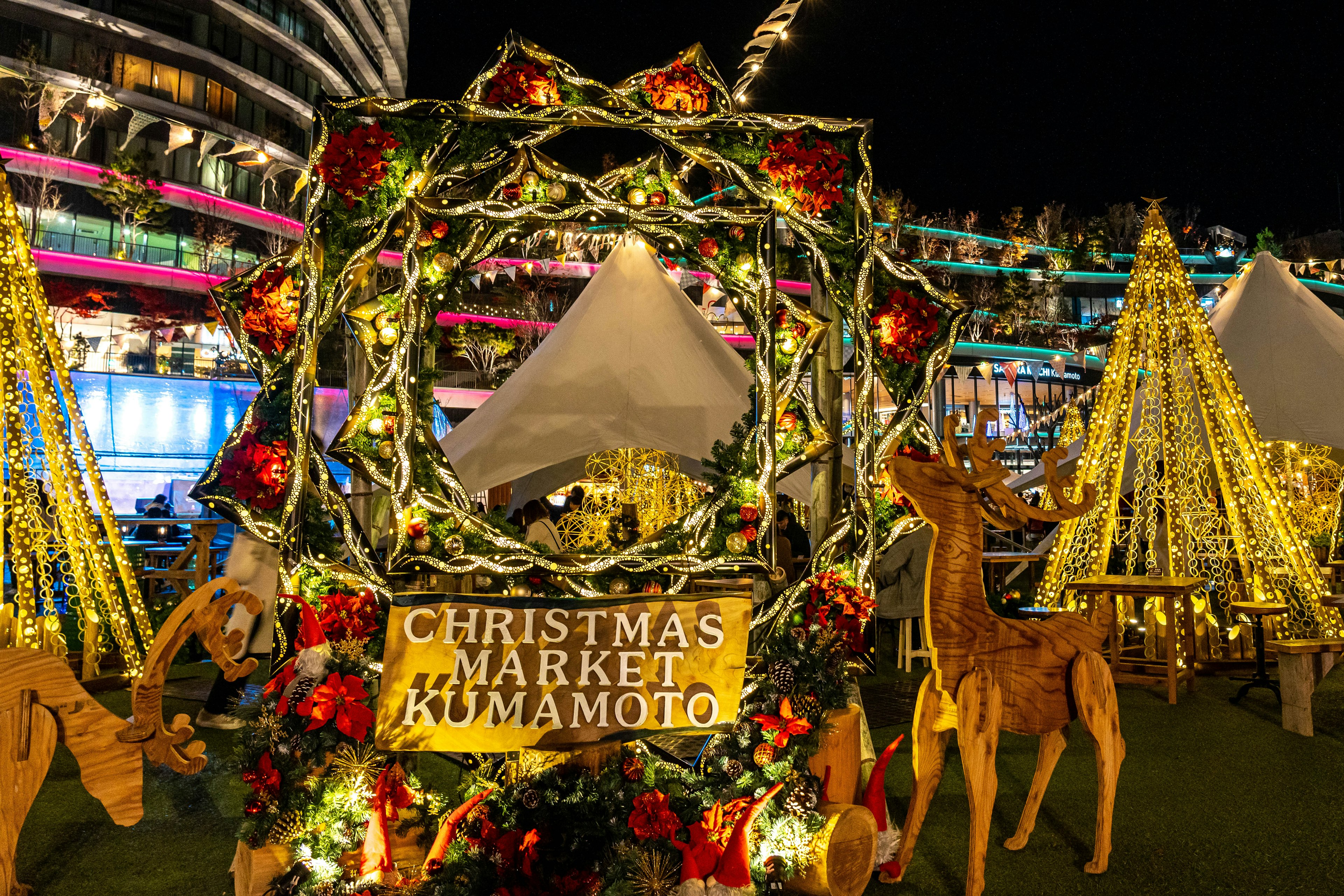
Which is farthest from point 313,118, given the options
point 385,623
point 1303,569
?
point 1303,569

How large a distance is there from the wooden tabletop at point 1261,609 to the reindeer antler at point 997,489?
12.5ft

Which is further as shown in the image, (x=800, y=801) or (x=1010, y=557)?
(x=1010, y=557)

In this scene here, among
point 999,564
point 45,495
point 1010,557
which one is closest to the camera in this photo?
point 45,495

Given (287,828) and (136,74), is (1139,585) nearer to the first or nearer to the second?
(287,828)

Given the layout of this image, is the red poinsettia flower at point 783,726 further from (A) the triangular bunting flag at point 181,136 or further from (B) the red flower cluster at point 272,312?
(A) the triangular bunting flag at point 181,136

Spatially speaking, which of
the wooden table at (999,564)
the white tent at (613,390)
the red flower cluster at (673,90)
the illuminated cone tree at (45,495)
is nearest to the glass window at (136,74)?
the illuminated cone tree at (45,495)

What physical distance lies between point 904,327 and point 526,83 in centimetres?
203

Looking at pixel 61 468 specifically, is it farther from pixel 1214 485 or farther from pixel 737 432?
pixel 1214 485

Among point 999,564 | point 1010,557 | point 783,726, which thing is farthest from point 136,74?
point 783,726

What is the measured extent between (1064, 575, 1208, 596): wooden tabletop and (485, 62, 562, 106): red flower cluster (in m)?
4.95

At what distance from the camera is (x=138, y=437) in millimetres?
17812

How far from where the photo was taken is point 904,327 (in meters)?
4.26

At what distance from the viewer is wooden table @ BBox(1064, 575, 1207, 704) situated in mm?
6281

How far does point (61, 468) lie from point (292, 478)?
111 inches
